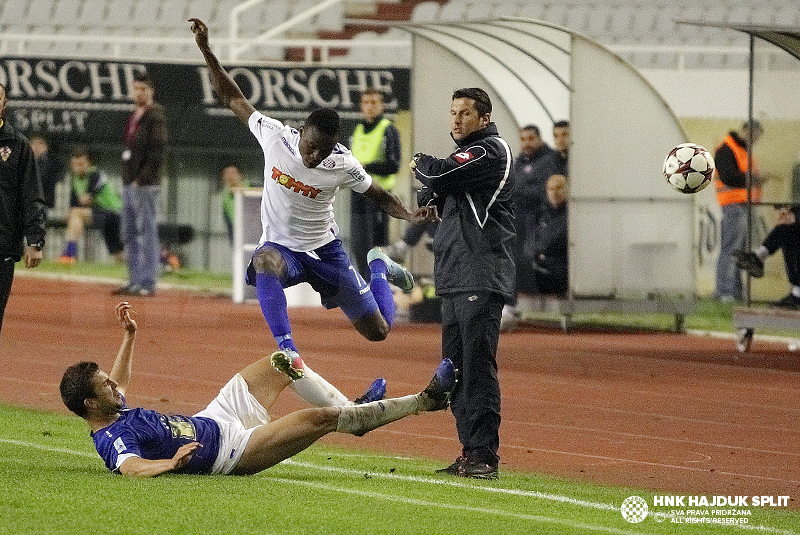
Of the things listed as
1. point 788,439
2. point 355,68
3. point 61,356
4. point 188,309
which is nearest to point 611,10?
point 355,68

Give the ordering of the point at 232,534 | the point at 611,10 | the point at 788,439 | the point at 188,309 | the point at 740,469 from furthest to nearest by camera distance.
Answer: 1. the point at 611,10
2. the point at 188,309
3. the point at 788,439
4. the point at 740,469
5. the point at 232,534

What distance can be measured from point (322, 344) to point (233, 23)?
8.22 meters

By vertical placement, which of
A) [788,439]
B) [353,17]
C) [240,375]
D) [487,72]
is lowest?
[788,439]

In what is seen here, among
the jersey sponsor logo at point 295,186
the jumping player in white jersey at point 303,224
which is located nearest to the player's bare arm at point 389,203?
the jumping player in white jersey at point 303,224

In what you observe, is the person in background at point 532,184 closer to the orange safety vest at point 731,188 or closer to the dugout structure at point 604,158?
the dugout structure at point 604,158

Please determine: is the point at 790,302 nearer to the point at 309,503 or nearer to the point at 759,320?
the point at 759,320

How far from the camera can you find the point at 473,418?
8.09 m

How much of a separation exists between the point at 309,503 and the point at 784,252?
9.58 meters

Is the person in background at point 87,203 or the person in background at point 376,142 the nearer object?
the person in background at point 376,142

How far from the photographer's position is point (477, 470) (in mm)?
8062

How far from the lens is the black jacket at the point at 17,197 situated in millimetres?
10188

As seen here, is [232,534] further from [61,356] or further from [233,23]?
[233,23]

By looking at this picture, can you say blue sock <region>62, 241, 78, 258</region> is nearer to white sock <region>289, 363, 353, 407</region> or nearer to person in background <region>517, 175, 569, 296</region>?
person in background <region>517, 175, 569, 296</region>

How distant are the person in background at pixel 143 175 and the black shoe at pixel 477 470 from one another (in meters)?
11.4
